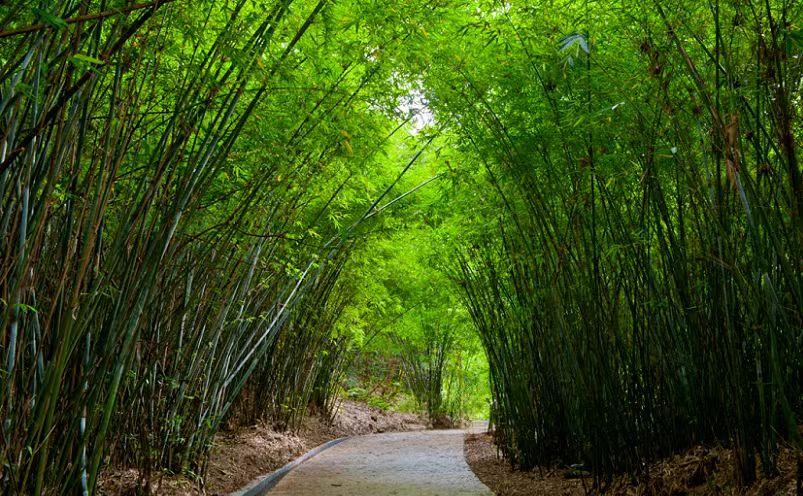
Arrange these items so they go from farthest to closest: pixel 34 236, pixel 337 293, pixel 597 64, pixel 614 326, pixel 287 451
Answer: pixel 337 293 → pixel 287 451 → pixel 614 326 → pixel 597 64 → pixel 34 236

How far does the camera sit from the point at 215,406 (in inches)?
168

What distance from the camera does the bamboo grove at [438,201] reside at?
6.50 feet

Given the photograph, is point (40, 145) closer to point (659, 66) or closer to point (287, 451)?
point (659, 66)

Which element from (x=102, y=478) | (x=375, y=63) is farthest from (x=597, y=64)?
(x=102, y=478)

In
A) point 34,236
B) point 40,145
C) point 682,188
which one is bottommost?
point 34,236

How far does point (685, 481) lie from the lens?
275 cm

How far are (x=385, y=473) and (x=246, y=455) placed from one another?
116 cm

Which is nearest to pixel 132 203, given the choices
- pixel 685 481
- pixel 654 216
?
pixel 654 216

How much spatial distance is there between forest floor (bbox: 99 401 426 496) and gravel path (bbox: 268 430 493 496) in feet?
0.72

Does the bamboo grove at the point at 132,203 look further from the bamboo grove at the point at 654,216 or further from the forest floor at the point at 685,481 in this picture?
the forest floor at the point at 685,481

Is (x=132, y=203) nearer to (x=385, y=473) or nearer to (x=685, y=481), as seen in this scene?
(x=685, y=481)

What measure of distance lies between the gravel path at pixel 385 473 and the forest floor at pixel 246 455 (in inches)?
8.7

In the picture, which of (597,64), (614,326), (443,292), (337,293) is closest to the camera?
(597,64)

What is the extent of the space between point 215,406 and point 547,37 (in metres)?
3.02
